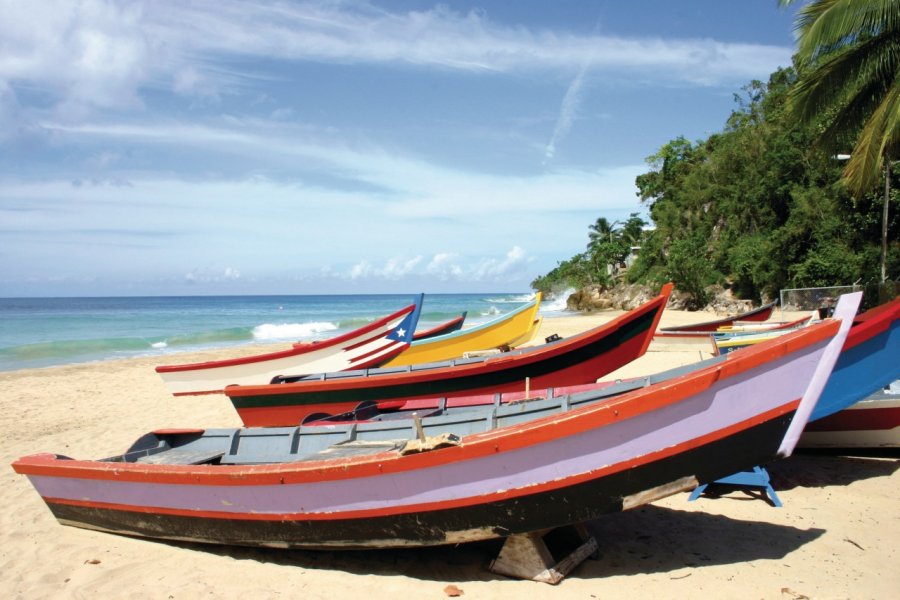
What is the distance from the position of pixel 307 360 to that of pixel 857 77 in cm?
1218

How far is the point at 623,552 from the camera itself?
4.69 meters

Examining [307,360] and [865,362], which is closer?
[865,362]

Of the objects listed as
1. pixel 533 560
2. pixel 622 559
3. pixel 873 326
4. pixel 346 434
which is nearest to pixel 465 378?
pixel 346 434

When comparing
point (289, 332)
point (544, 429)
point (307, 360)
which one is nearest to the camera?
point (544, 429)

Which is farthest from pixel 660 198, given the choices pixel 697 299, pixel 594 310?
pixel 697 299

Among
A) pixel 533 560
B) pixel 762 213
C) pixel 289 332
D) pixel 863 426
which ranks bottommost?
pixel 289 332

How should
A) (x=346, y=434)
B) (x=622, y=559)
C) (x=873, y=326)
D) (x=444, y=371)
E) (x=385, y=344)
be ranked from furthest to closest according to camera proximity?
1. (x=385, y=344)
2. (x=444, y=371)
3. (x=346, y=434)
4. (x=873, y=326)
5. (x=622, y=559)

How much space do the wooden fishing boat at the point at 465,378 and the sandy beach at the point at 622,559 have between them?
2.39 metres

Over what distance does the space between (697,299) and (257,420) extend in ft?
93.7

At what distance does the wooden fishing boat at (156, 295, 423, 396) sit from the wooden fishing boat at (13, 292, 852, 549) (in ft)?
14.8

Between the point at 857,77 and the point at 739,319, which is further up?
the point at 857,77

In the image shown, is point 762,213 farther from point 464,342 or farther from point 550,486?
point 550,486

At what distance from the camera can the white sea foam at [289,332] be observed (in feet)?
111

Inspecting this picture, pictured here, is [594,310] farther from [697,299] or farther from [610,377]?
[610,377]
